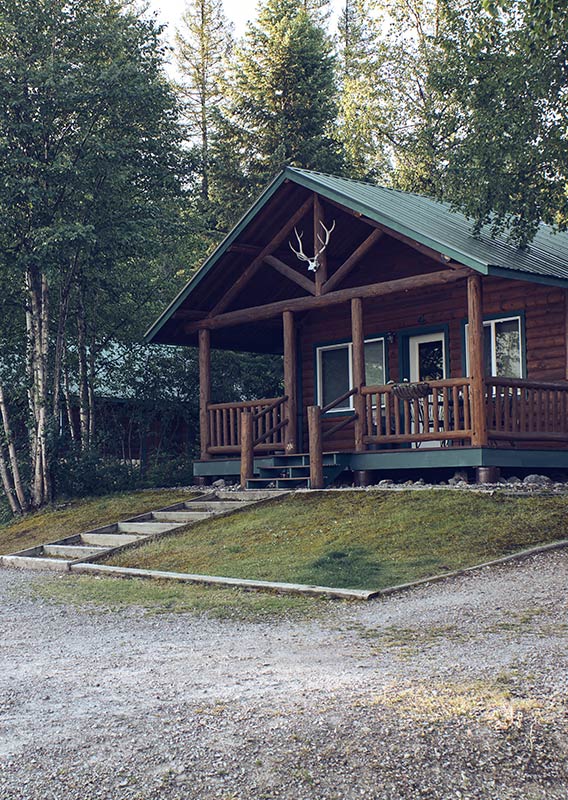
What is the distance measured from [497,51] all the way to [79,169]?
27.0 ft

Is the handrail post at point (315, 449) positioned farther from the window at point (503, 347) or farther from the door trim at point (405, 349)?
the door trim at point (405, 349)

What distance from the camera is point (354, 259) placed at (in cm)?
1708

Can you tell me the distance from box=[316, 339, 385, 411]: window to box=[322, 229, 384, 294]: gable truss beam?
8.02 feet

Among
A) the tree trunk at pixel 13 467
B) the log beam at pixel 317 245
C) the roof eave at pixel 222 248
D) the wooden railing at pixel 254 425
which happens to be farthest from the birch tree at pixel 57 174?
the log beam at pixel 317 245

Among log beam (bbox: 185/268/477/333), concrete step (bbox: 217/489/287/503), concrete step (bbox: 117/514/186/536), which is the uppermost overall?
log beam (bbox: 185/268/477/333)

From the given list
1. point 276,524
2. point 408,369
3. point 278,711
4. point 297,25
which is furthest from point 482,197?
point 297,25

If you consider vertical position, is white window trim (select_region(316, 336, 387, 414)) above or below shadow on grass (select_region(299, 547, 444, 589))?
above

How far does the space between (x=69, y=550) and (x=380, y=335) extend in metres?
7.90

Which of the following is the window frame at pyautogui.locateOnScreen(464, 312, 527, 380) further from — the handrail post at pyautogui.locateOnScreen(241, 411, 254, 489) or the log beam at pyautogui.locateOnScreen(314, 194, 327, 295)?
the handrail post at pyautogui.locateOnScreen(241, 411, 254, 489)

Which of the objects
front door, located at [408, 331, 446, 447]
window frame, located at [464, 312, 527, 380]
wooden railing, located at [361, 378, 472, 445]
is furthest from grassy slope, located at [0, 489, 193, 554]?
window frame, located at [464, 312, 527, 380]

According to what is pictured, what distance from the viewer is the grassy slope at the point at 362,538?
35.9ft

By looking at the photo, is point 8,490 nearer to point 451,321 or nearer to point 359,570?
point 451,321

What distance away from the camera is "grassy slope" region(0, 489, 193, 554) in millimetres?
16375

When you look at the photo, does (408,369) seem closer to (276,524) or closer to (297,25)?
(276,524)
